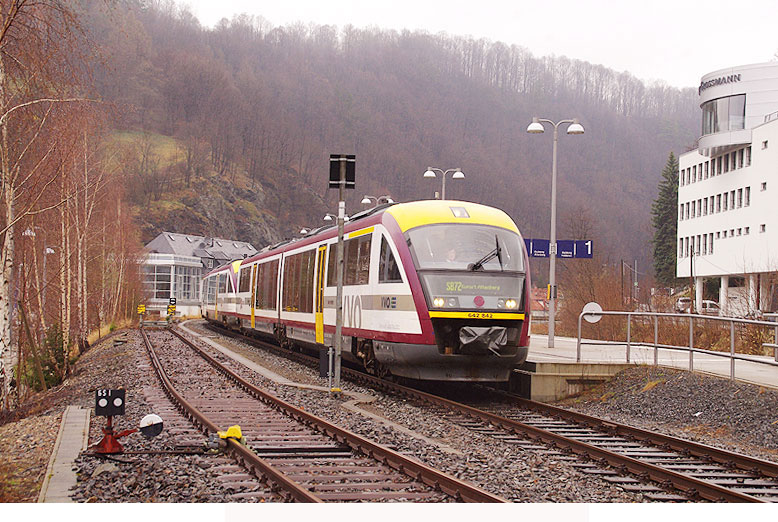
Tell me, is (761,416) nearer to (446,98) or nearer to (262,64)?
(446,98)

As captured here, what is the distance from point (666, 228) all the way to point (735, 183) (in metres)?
28.6

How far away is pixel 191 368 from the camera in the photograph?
20.6m

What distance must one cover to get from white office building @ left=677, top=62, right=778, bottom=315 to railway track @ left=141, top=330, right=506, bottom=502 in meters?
15.2

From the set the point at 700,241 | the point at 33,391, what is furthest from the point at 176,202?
the point at 33,391

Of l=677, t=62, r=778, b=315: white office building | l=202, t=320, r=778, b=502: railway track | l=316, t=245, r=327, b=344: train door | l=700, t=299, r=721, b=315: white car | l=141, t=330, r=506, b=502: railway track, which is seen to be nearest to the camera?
l=141, t=330, r=506, b=502: railway track

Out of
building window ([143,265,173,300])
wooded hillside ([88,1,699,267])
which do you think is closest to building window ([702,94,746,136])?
wooded hillside ([88,1,699,267])

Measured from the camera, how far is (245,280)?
1256 inches

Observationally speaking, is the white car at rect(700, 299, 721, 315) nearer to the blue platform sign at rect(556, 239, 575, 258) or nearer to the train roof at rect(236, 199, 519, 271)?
the blue platform sign at rect(556, 239, 575, 258)

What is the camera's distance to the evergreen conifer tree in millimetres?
71125

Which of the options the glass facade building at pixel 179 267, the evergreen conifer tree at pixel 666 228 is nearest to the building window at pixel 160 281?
the glass facade building at pixel 179 267

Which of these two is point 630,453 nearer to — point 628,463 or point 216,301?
point 628,463

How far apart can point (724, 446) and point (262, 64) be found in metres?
12.3

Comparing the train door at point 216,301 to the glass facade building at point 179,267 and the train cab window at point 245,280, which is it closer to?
the train cab window at point 245,280

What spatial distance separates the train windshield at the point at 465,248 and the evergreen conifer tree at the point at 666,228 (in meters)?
58.4
